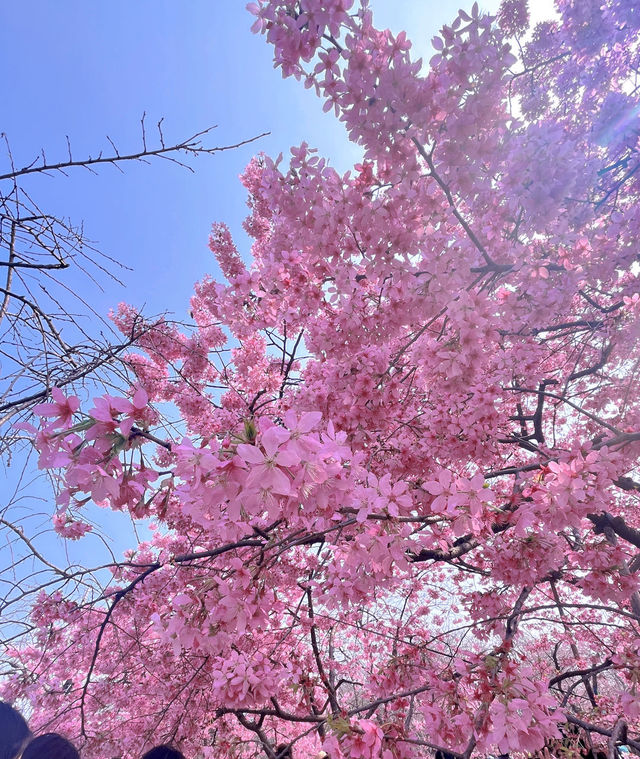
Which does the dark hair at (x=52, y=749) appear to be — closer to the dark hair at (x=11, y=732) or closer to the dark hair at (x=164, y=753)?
the dark hair at (x=11, y=732)

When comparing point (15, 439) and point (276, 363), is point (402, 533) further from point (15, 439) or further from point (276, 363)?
point (276, 363)

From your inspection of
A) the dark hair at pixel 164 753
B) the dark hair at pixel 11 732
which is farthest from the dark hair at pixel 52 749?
the dark hair at pixel 164 753

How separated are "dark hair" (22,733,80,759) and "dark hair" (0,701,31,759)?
58mm

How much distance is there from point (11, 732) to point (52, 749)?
0.27 metres

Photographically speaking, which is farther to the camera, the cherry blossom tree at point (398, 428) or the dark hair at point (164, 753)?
the dark hair at point (164, 753)

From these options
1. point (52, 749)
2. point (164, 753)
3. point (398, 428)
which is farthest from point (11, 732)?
point (398, 428)

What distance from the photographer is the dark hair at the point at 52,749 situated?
1926 mm

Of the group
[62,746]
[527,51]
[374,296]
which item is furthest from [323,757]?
[527,51]

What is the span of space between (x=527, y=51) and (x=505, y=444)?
27.7 feet

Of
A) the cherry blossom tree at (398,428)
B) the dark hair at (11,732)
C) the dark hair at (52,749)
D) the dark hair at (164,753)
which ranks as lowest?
the dark hair at (164,753)

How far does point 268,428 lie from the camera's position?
1.18 meters

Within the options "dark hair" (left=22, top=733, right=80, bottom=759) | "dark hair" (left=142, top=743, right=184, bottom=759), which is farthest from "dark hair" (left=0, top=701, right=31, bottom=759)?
"dark hair" (left=142, top=743, right=184, bottom=759)

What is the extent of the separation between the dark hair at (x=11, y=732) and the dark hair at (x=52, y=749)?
58 mm

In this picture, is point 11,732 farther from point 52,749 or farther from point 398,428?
point 398,428
